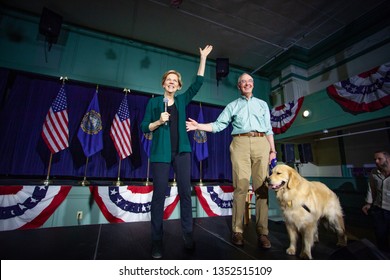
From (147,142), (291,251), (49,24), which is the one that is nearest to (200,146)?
(147,142)

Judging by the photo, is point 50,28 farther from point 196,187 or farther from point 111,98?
point 196,187

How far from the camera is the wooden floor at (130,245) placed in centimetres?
166

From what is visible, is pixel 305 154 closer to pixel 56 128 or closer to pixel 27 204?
pixel 56 128

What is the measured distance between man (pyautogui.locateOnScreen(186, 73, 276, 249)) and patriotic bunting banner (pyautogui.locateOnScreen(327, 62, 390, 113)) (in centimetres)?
315

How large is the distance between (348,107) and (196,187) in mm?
3778

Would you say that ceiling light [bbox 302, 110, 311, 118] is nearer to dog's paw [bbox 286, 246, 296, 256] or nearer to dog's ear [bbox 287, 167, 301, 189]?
dog's ear [bbox 287, 167, 301, 189]

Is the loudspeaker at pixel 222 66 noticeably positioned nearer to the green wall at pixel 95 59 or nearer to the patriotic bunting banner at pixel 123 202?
the green wall at pixel 95 59

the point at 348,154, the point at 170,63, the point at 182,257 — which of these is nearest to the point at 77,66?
the point at 170,63

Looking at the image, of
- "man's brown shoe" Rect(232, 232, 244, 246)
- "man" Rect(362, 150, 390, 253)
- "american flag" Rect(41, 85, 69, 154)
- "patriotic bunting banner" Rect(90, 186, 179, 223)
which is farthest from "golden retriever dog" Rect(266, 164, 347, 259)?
A: "american flag" Rect(41, 85, 69, 154)

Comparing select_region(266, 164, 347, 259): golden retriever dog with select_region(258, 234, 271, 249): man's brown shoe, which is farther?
select_region(258, 234, 271, 249): man's brown shoe

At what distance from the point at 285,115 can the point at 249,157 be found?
414 cm

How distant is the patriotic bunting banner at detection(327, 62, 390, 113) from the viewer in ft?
11.6

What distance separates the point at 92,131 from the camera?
396 cm

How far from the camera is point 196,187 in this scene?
158 inches
